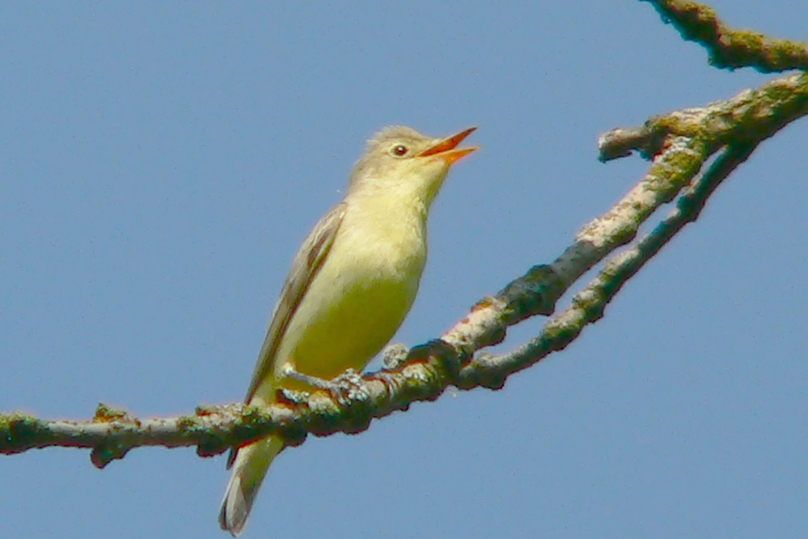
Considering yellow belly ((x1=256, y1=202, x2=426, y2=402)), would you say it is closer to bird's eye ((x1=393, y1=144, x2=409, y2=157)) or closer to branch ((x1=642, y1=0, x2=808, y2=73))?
bird's eye ((x1=393, y1=144, x2=409, y2=157))

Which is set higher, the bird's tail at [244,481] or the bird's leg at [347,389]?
the bird's tail at [244,481]

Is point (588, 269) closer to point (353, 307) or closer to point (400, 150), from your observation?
point (353, 307)

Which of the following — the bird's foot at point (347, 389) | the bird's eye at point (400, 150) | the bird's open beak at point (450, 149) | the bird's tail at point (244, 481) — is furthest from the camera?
the bird's eye at point (400, 150)

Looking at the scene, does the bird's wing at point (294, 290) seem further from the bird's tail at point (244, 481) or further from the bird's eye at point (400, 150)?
the bird's eye at point (400, 150)

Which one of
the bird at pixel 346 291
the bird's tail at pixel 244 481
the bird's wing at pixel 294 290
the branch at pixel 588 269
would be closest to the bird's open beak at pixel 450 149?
the bird at pixel 346 291

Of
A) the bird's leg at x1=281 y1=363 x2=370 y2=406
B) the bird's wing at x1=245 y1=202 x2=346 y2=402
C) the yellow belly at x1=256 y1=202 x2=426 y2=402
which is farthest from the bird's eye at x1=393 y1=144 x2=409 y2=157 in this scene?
the bird's leg at x1=281 y1=363 x2=370 y2=406
